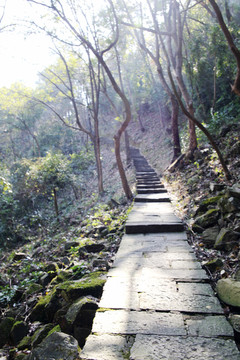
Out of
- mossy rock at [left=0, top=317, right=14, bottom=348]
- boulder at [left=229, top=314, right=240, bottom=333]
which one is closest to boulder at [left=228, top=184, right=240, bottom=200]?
boulder at [left=229, top=314, right=240, bottom=333]

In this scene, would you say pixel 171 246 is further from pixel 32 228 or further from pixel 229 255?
pixel 32 228

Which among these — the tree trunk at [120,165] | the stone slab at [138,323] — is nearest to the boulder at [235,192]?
the stone slab at [138,323]

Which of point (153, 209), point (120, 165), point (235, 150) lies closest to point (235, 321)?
point (153, 209)

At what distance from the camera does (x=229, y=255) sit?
319cm

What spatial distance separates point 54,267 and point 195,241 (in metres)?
2.50

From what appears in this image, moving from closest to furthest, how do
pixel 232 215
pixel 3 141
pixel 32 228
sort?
1. pixel 232 215
2. pixel 32 228
3. pixel 3 141

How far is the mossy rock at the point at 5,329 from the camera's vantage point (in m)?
3.09

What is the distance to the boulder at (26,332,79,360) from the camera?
2037 millimetres

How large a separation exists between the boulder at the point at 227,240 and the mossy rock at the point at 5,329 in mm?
2994

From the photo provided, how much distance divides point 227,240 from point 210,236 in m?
0.42

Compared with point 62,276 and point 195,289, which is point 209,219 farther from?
point 62,276

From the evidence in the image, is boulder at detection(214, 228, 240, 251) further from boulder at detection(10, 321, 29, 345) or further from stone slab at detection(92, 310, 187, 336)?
boulder at detection(10, 321, 29, 345)

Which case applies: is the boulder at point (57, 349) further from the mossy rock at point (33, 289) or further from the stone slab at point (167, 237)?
the stone slab at point (167, 237)

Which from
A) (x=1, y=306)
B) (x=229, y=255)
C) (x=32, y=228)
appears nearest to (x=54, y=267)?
(x=1, y=306)
